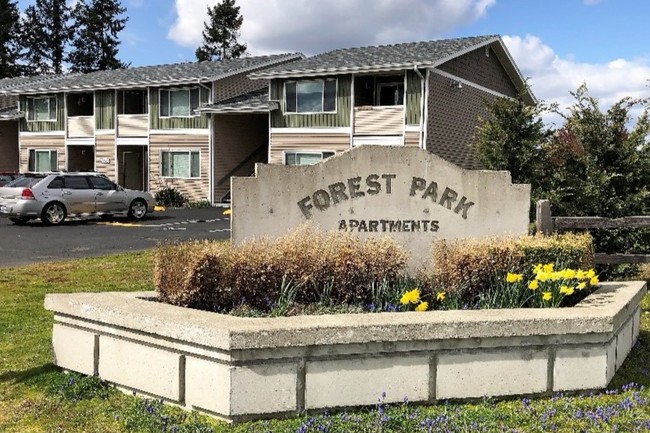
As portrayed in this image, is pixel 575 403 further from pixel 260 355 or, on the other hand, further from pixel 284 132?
pixel 284 132

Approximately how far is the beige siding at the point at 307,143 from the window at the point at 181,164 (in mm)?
4601

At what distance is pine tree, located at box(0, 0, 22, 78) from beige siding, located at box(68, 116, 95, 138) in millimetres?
39606

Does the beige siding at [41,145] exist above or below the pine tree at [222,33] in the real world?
below

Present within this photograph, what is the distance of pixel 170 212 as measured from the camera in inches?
1085

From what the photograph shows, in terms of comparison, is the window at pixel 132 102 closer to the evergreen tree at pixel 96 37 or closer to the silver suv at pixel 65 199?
the silver suv at pixel 65 199

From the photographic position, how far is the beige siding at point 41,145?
119 feet

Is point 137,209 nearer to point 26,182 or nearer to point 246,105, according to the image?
Result: point 26,182

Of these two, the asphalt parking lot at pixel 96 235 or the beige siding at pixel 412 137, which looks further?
the beige siding at pixel 412 137

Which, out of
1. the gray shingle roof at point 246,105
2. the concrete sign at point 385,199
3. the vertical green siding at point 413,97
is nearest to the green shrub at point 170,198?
the gray shingle roof at point 246,105

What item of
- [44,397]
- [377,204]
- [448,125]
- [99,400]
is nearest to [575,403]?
[377,204]

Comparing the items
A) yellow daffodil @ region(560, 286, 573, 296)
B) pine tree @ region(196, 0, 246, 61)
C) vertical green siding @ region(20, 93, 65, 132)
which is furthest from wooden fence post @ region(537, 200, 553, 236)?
pine tree @ region(196, 0, 246, 61)

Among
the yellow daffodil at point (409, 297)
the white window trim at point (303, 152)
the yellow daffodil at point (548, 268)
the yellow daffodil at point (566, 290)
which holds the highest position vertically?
the white window trim at point (303, 152)

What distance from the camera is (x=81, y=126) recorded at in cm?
3528

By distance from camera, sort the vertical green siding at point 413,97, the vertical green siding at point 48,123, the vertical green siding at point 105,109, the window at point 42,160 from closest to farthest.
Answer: the vertical green siding at point 413,97, the vertical green siding at point 105,109, the vertical green siding at point 48,123, the window at point 42,160
